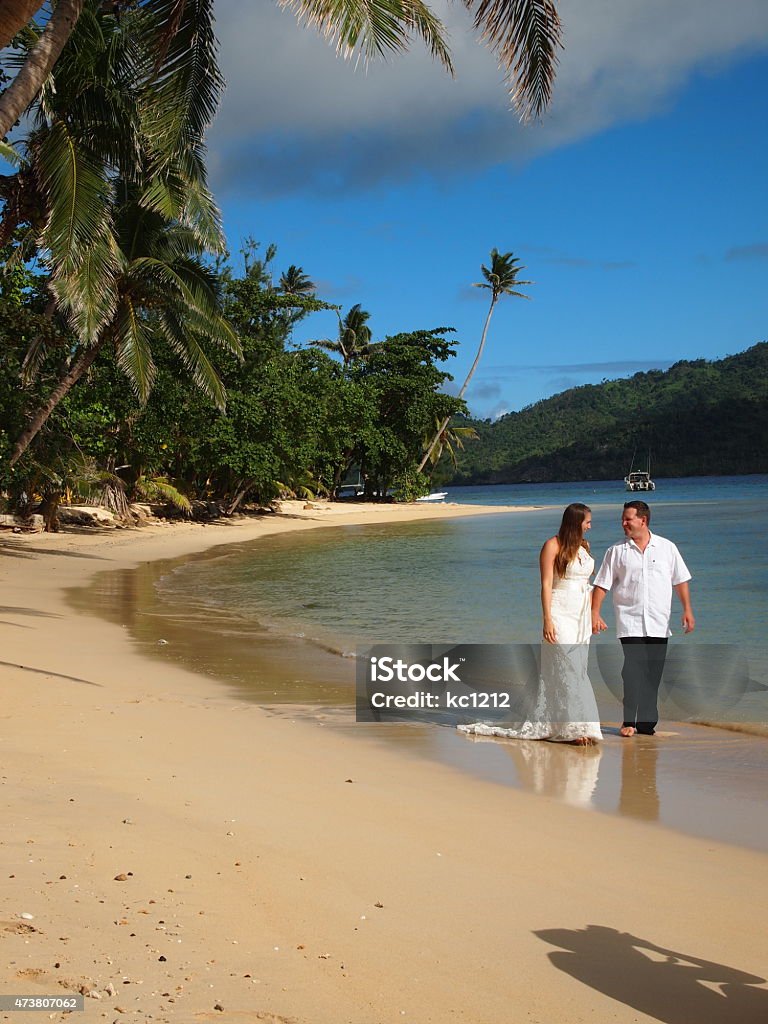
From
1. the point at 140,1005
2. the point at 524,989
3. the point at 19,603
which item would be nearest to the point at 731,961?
the point at 524,989

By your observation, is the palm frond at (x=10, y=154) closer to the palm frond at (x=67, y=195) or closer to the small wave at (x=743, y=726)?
the palm frond at (x=67, y=195)

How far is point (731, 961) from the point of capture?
3.22 m

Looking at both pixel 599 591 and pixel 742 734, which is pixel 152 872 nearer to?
pixel 599 591

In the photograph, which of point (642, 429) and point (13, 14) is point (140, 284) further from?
point (642, 429)

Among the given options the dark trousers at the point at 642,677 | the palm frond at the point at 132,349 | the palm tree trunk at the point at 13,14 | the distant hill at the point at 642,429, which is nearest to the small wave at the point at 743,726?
the dark trousers at the point at 642,677

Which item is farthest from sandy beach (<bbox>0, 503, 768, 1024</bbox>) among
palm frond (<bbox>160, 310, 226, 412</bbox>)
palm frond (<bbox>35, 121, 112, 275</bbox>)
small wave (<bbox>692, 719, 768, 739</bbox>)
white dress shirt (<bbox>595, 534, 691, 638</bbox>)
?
palm frond (<bbox>160, 310, 226, 412</bbox>)

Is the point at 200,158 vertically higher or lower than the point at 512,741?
higher

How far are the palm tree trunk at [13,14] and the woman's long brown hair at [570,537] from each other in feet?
13.8

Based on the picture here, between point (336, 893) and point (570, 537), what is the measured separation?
3.27 meters

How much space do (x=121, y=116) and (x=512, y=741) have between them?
10.9 metres

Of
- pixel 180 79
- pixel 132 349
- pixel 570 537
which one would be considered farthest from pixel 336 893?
pixel 132 349

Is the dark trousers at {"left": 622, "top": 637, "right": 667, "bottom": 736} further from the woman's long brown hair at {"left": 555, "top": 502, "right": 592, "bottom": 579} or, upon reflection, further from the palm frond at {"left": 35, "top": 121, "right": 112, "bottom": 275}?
the palm frond at {"left": 35, "top": 121, "right": 112, "bottom": 275}

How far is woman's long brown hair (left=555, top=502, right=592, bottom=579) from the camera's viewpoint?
20.2ft

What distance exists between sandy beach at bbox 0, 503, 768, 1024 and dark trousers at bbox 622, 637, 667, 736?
5.38 ft
